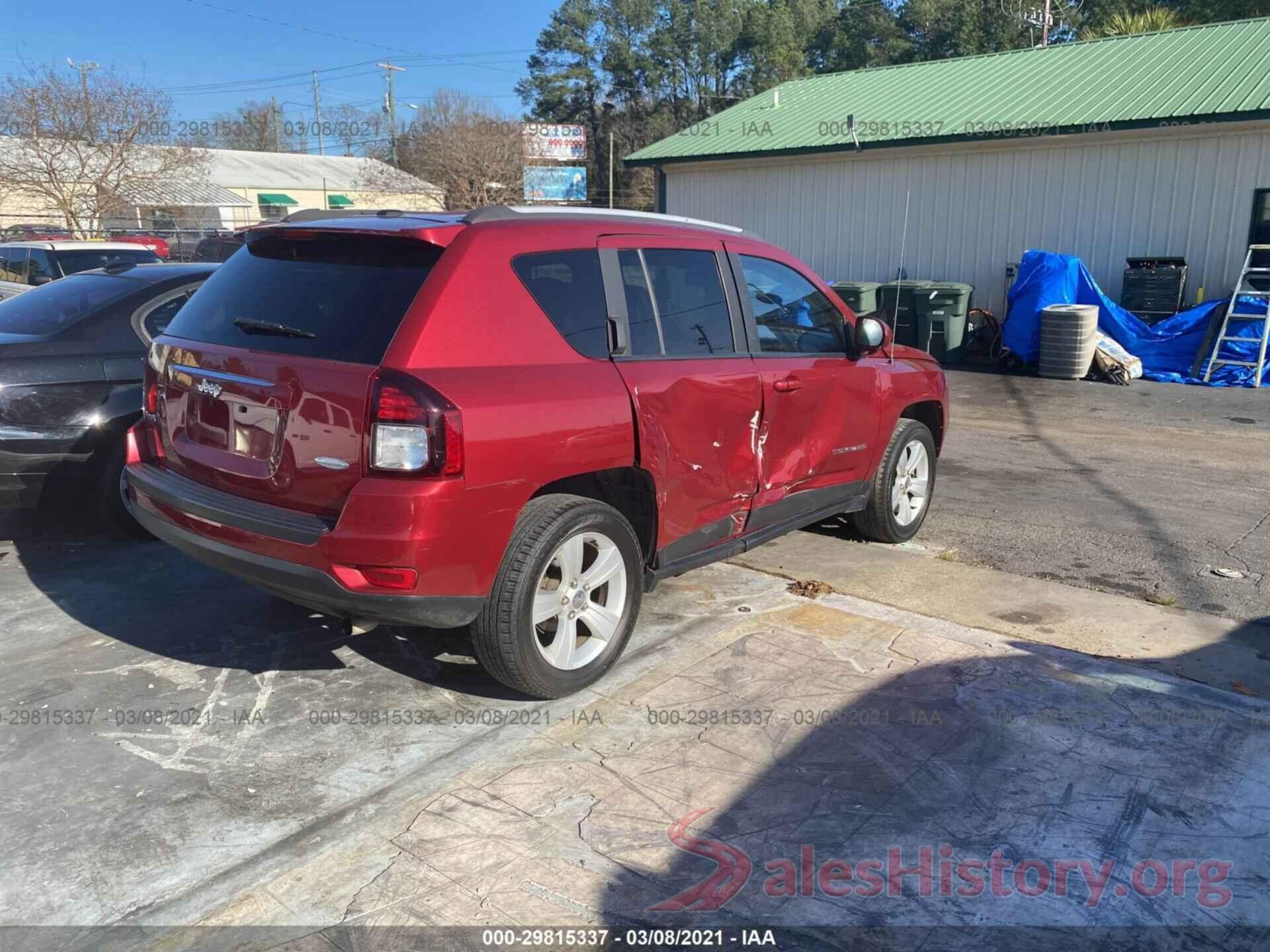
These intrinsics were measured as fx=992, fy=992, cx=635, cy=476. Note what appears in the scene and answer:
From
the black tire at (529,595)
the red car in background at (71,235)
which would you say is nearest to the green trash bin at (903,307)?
the black tire at (529,595)

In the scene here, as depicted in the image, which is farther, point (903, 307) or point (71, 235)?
point (71, 235)

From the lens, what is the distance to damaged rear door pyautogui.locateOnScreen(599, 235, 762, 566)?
13.6 feet

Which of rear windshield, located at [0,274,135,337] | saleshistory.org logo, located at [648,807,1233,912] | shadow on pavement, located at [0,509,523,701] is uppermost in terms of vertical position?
rear windshield, located at [0,274,135,337]

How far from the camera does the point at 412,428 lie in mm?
3316

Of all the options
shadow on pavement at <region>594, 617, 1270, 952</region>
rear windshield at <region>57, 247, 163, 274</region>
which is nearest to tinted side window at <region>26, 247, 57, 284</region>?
rear windshield at <region>57, 247, 163, 274</region>

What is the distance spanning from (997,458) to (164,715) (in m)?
7.18

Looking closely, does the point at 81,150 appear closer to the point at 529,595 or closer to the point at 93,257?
the point at 93,257

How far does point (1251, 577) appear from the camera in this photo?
18.2 feet

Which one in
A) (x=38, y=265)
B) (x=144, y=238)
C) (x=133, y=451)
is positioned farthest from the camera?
(x=144, y=238)

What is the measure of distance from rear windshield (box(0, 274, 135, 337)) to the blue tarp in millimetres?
A: 11918

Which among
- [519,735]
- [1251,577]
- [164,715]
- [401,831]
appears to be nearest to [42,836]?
[164,715]

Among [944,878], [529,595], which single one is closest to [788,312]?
[529,595]

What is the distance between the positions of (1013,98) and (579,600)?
15.7 m

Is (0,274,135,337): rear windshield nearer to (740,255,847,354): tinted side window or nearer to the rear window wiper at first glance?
the rear window wiper
